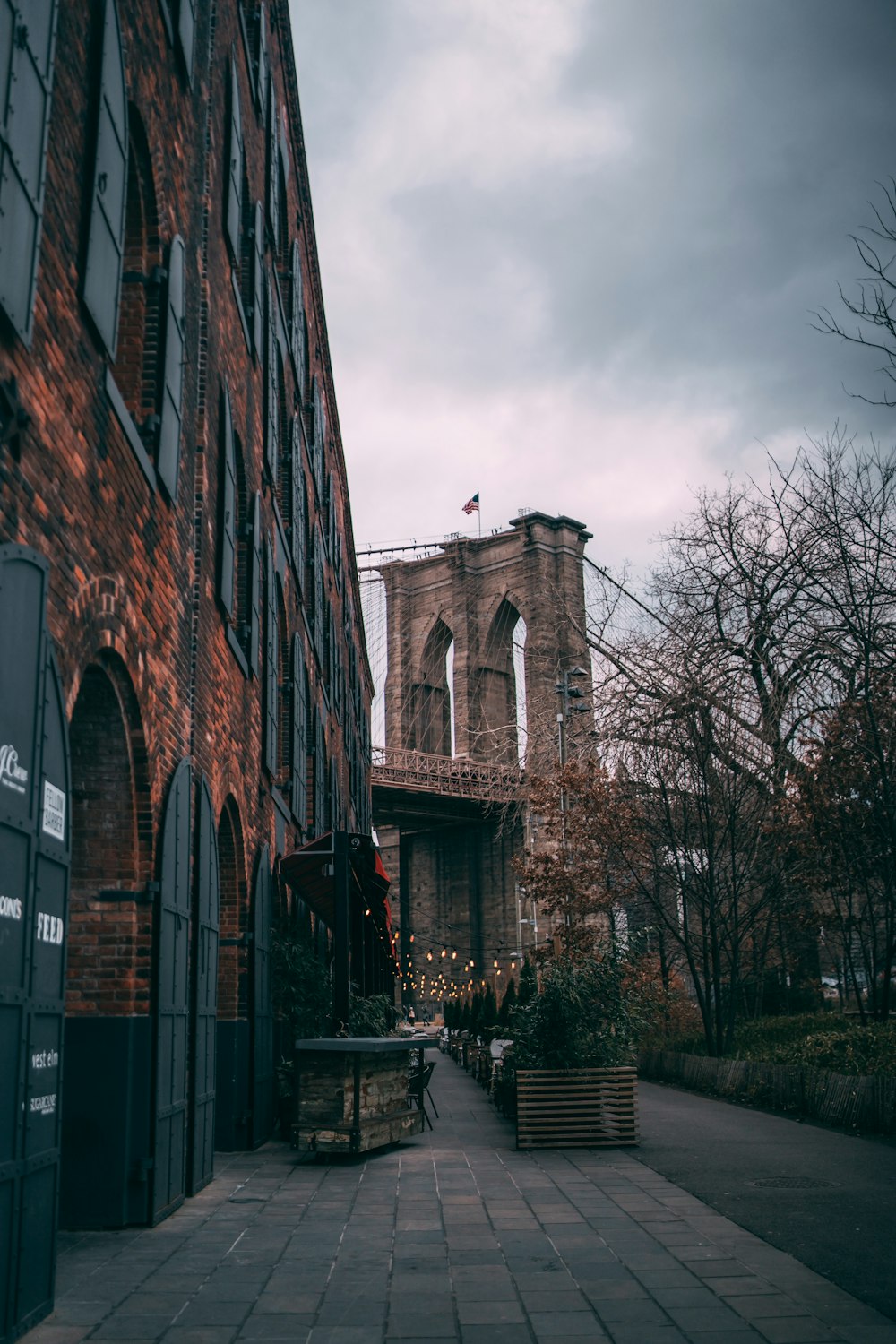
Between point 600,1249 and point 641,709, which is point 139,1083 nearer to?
point 600,1249

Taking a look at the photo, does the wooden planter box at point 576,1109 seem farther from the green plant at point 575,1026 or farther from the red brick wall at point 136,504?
the red brick wall at point 136,504

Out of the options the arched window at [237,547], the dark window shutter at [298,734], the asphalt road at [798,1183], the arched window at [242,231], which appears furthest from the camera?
the dark window shutter at [298,734]

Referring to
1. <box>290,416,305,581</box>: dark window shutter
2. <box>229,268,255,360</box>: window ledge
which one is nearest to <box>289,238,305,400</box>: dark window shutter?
<box>290,416,305,581</box>: dark window shutter

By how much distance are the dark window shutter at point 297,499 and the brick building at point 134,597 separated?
2.62 meters

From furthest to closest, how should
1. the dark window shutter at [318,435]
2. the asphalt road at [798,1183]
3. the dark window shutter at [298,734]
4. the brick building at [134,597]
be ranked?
the dark window shutter at [318,435]
the dark window shutter at [298,734]
the asphalt road at [798,1183]
the brick building at [134,597]

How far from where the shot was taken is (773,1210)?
738 centimetres

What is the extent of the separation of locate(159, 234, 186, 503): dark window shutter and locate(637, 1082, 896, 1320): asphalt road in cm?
560

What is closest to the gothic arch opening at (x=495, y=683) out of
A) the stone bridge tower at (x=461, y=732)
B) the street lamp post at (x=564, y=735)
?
the stone bridge tower at (x=461, y=732)

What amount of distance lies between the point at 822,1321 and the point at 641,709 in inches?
647

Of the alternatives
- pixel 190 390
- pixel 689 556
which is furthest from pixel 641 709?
pixel 190 390

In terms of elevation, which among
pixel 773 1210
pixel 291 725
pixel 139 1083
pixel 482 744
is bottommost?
pixel 773 1210

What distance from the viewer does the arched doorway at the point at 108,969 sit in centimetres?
677

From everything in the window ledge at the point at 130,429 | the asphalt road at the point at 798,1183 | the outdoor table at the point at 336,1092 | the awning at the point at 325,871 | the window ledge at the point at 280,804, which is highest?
the window ledge at the point at 130,429

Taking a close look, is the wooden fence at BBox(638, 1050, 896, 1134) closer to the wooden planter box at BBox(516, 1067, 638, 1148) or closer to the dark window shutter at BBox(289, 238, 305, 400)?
the wooden planter box at BBox(516, 1067, 638, 1148)
